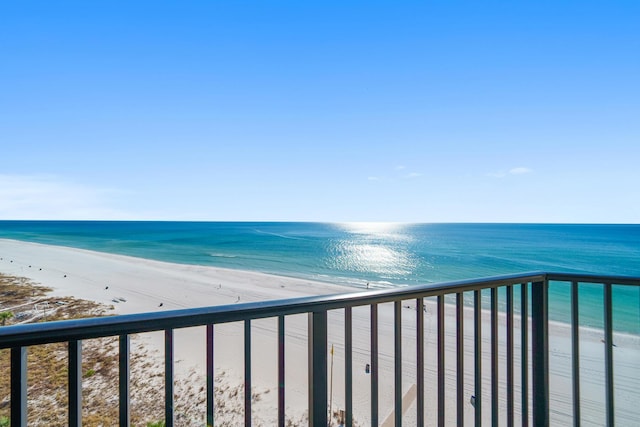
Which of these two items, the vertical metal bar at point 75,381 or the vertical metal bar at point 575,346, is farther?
the vertical metal bar at point 575,346

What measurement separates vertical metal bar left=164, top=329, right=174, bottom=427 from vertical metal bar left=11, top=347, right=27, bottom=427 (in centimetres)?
30

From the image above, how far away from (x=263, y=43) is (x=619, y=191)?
47334 millimetres

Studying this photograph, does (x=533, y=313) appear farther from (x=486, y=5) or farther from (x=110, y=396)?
(x=110, y=396)

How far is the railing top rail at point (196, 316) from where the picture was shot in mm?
725

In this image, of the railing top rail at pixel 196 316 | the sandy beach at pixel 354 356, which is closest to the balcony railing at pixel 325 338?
the railing top rail at pixel 196 316

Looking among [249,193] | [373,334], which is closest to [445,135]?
[373,334]

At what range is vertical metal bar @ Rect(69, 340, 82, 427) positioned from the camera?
79 cm

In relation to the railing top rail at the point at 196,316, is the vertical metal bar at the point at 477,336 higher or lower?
lower

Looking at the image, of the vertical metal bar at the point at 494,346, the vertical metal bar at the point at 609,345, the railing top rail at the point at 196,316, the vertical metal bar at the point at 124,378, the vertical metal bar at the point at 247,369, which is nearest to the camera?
the railing top rail at the point at 196,316

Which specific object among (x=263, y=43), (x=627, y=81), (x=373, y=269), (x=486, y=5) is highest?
(x=263, y=43)

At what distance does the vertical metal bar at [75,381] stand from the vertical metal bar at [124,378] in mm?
90

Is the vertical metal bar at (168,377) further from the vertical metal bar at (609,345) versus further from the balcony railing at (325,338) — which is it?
the vertical metal bar at (609,345)

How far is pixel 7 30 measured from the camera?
4613 millimetres

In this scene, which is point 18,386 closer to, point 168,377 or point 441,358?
point 168,377
